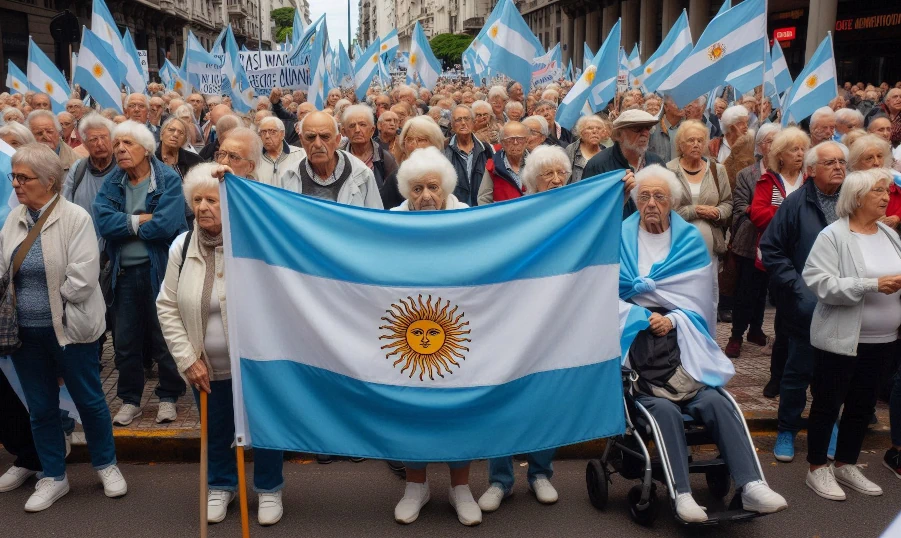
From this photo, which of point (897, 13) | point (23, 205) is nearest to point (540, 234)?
point (23, 205)

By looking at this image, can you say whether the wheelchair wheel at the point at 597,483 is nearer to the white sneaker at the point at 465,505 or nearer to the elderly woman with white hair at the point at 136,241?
the white sneaker at the point at 465,505

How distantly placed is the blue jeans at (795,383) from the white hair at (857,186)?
1002 millimetres

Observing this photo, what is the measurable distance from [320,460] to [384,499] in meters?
0.76

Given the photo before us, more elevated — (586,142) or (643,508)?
(586,142)

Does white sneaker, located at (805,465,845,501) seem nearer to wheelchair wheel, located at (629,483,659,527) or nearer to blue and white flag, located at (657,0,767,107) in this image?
wheelchair wheel, located at (629,483,659,527)

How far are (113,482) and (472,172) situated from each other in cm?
411

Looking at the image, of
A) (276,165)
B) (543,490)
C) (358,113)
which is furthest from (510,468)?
(358,113)

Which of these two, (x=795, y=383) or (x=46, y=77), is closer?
(x=795, y=383)

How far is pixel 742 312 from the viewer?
24.9 ft

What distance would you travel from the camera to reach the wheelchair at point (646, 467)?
171 inches

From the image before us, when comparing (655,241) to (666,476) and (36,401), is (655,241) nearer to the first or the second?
(666,476)

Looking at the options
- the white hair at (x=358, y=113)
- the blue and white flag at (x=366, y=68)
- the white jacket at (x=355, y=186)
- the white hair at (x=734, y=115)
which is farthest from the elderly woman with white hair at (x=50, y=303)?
the blue and white flag at (x=366, y=68)

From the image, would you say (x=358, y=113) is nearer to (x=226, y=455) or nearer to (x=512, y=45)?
(x=226, y=455)

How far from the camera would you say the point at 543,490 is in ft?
16.1
